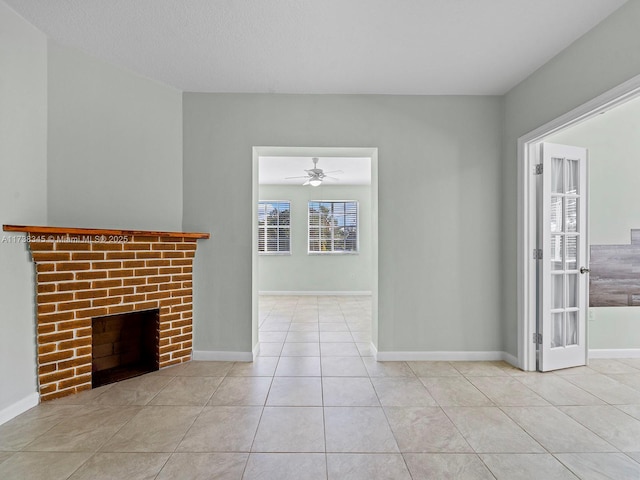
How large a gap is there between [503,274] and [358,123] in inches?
85.1

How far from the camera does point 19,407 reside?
2156mm

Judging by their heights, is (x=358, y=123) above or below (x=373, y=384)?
above

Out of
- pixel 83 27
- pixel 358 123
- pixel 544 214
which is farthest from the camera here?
pixel 358 123

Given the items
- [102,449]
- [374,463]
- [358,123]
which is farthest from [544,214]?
[102,449]

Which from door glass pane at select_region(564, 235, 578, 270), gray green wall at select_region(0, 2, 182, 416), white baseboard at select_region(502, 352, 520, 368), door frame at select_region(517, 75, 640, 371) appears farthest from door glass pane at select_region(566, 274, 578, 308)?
gray green wall at select_region(0, 2, 182, 416)

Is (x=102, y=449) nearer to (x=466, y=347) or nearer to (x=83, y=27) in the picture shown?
(x=83, y=27)

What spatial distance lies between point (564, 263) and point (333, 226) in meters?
4.96

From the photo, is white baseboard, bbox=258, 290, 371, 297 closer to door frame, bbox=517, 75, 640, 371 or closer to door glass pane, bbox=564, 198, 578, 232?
door frame, bbox=517, 75, 640, 371

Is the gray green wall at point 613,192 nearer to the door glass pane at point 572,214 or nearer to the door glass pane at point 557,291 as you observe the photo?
the door glass pane at point 572,214

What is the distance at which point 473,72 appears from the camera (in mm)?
2775

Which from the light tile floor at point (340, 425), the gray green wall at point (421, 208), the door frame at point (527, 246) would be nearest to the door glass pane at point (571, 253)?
the door frame at point (527, 246)

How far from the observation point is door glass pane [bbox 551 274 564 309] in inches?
117

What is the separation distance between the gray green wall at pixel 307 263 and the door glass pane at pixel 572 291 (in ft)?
14.9

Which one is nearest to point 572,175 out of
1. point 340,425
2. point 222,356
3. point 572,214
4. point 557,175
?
point 557,175
